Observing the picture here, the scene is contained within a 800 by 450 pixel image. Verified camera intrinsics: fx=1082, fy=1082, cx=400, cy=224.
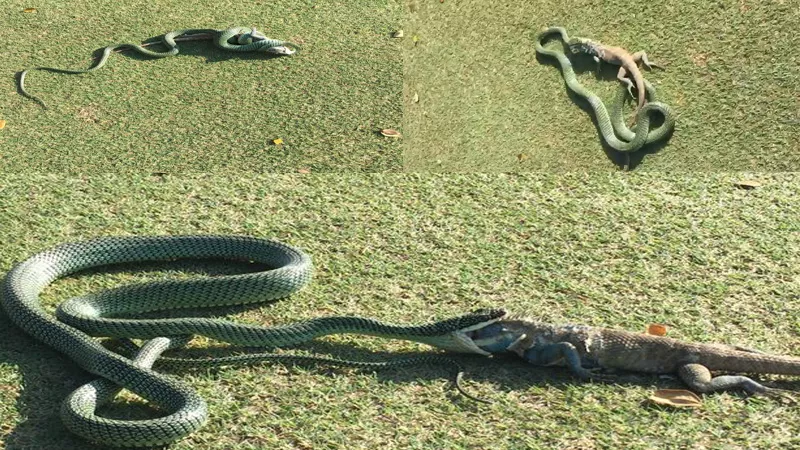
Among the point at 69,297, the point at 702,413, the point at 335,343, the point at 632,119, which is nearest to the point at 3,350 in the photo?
the point at 69,297

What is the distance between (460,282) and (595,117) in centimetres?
233

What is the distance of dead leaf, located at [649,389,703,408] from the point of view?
3.49 meters

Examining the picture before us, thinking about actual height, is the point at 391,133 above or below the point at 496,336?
above

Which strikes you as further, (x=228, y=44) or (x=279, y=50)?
(x=228, y=44)

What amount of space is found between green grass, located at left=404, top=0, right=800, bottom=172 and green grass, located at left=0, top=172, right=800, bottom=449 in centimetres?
48

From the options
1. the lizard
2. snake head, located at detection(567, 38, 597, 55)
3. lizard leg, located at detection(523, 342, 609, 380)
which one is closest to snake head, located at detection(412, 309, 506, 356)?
lizard leg, located at detection(523, 342, 609, 380)

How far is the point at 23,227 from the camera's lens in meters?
4.90

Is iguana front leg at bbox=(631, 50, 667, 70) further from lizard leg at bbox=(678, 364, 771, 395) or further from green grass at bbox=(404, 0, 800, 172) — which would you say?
lizard leg at bbox=(678, 364, 771, 395)

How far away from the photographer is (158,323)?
12.8ft

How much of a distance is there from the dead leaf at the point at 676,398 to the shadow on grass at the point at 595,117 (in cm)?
251

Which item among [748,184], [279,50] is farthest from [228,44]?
[748,184]

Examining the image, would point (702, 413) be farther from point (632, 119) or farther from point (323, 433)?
point (632, 119)

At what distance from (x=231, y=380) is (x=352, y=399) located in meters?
0.44

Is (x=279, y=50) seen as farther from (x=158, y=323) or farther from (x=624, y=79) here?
(x=158, y=323)
